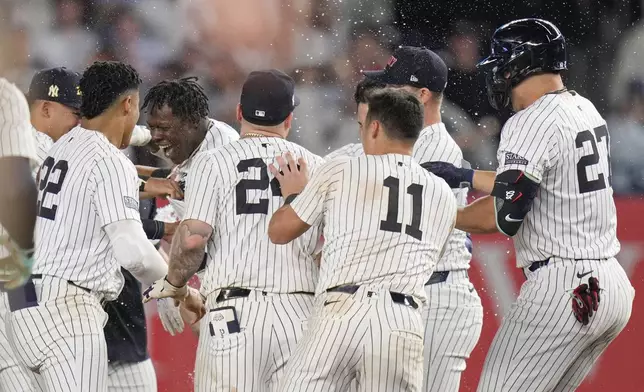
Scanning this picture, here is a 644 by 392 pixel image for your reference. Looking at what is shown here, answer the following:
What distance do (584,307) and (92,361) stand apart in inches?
84.9

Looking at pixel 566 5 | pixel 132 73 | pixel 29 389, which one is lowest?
pixel 29 389

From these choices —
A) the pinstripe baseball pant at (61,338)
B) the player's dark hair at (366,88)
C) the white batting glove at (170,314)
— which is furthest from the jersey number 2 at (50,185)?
the player's dark hair at (366,88)

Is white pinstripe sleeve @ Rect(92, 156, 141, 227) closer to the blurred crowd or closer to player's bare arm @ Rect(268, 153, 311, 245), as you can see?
player's bare arm @ Rect(268, 153, 311, 245)

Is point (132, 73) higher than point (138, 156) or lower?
higher

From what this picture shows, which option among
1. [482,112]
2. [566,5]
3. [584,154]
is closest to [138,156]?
[482,112]

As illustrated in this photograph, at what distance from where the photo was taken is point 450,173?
586 centimetres

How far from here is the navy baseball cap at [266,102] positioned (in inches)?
214

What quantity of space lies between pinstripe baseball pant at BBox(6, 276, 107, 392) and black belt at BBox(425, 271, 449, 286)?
5.37ft

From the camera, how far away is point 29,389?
588 cm

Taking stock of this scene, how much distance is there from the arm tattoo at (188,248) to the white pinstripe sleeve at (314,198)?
0.54 metres

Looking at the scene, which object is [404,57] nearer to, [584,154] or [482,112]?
[584,154]

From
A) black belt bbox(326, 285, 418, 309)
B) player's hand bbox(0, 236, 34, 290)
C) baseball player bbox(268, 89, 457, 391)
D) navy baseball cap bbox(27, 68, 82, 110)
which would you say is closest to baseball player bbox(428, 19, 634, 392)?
baseball player bbox(268, 89, 457, 391)

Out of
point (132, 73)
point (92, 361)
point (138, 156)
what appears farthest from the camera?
point (138, 156)

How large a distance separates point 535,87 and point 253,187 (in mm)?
1409
